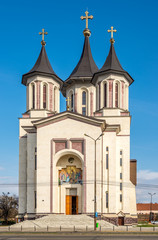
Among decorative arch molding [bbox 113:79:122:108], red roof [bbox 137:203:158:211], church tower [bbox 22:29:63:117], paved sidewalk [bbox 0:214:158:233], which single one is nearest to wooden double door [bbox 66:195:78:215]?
paved sidewalk [bbox 0:214:158:233]

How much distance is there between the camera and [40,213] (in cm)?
4038

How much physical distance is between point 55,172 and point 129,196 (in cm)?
844

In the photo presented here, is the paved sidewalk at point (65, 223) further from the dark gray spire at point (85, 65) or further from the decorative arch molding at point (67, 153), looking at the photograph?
the dark gray spire at point (85, 65)

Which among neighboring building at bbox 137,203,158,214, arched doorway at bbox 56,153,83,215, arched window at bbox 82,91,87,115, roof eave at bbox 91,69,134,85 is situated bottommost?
neighboring building at bbox 137,203,158,214

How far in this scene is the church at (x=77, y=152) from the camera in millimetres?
41000

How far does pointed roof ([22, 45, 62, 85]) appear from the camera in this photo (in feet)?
153

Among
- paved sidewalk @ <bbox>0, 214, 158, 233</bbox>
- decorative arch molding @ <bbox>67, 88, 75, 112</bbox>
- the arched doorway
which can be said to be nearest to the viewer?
paved sidewalk @ <bbox>0, 214, 158, 233</bbox>

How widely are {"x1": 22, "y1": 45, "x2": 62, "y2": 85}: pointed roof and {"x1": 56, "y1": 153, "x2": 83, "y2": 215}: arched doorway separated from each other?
32.4ft

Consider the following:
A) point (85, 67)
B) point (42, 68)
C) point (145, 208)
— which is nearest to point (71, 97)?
point (85, 67)

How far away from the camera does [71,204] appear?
138 feet

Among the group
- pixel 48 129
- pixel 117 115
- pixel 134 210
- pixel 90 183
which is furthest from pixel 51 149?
pixel 134 210

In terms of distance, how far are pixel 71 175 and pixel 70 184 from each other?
902 millimetres

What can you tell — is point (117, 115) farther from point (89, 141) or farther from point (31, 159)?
point (31, 159)

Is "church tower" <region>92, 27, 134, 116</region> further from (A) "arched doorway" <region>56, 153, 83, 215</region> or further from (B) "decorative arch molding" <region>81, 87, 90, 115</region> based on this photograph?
(A) "arched doorway" <region>56, 153, 83, 215</region>
